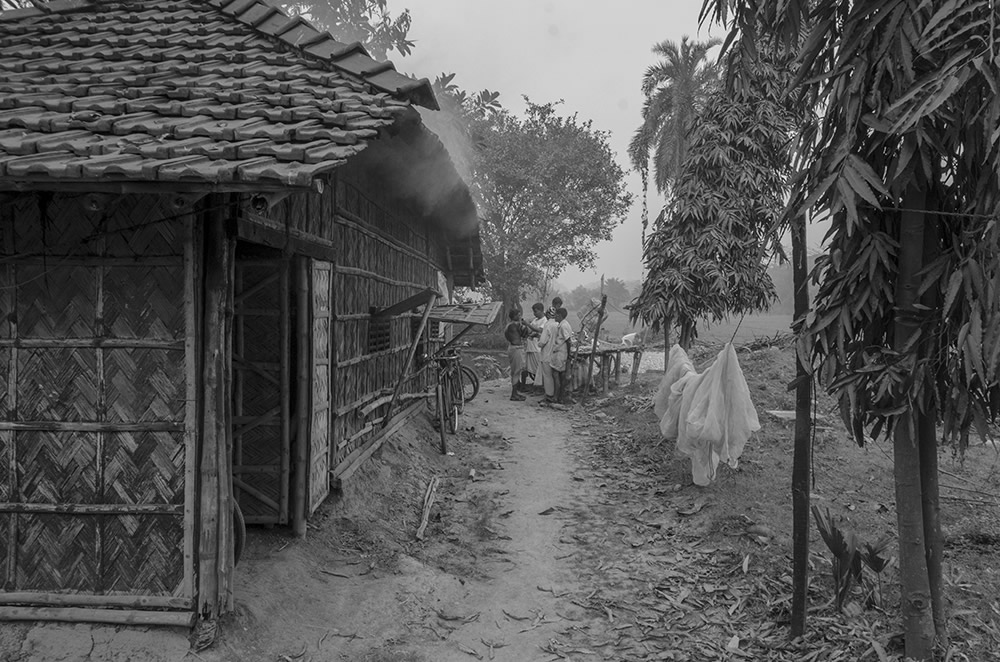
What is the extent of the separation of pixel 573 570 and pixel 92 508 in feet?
13.2

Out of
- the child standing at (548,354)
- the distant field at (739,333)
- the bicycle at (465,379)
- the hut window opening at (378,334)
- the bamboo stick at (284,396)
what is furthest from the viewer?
the distant field at (739,333)

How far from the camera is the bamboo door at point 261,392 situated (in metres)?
5.70

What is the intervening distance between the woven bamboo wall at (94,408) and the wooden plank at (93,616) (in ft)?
0.38

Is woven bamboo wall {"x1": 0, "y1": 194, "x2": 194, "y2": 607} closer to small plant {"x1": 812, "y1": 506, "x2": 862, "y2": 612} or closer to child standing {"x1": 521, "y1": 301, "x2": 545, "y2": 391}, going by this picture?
small plant {"x1": 812, "y1": 506, "x2": 862, "y2": 612}

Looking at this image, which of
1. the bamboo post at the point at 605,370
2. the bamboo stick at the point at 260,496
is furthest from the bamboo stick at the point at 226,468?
the bamboo post at the point at 605,370

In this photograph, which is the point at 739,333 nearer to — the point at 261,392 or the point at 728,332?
the point at 728,332

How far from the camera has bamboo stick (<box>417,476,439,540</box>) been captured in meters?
6.64

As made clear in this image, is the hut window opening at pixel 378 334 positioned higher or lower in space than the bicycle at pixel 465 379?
higher

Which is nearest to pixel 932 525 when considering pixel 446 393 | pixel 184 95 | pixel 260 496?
pixel 260 496

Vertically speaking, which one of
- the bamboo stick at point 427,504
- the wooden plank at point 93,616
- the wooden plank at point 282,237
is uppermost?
the wooden plank at point 282,237

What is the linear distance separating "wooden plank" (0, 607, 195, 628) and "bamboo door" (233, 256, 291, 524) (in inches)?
66.4

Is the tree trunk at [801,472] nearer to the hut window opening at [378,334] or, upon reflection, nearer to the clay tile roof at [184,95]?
the clay tile roof at [184,95]

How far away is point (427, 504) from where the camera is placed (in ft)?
24.2

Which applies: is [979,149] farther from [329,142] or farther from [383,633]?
[383,633]
